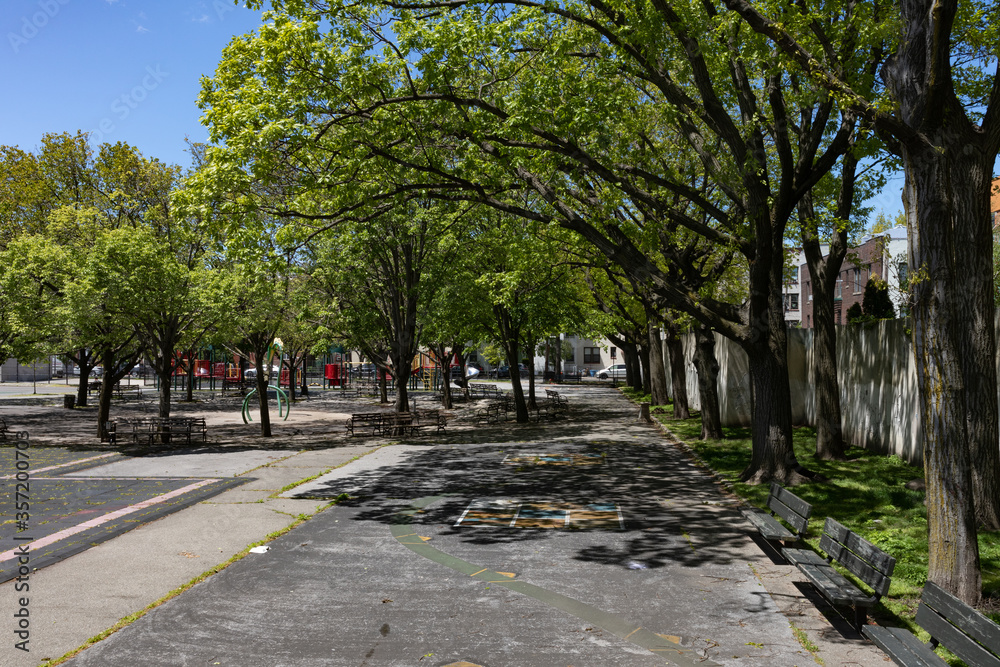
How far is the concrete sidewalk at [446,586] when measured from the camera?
5.84 m

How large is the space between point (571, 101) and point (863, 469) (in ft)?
29.1

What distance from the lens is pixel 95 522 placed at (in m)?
10.5

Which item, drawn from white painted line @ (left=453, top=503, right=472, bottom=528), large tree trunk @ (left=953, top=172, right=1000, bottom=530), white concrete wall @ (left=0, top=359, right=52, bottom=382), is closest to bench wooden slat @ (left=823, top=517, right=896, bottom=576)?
large tree trunk @ (left=953, top=172, right=1000, bottom=530)

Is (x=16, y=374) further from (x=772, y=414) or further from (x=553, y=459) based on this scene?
(x=772, y=414)

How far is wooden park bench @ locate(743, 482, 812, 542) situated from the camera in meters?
8.12

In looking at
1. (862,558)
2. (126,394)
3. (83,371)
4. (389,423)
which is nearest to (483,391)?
(389,423)

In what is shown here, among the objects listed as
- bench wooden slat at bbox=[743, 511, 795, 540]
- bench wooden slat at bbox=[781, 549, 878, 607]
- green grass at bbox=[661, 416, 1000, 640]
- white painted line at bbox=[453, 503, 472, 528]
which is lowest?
white painted line at bbox=[453, 503, 472, 528]

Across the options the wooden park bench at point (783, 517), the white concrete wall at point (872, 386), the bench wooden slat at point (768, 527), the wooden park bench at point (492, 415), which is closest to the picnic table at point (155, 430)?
the wooden park bench at point (492, 415)

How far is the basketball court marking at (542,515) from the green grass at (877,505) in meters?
2.53

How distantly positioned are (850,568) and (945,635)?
166 centimetres

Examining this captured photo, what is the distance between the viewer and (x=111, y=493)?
12953 millimetres

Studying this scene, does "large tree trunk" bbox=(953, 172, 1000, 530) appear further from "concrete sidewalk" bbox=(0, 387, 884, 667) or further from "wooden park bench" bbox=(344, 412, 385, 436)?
"wooden park bench" bbox=(344, 412, 385, 436)

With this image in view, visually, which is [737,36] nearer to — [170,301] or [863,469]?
[863,469]

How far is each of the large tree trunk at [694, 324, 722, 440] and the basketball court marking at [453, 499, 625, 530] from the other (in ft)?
27.2
